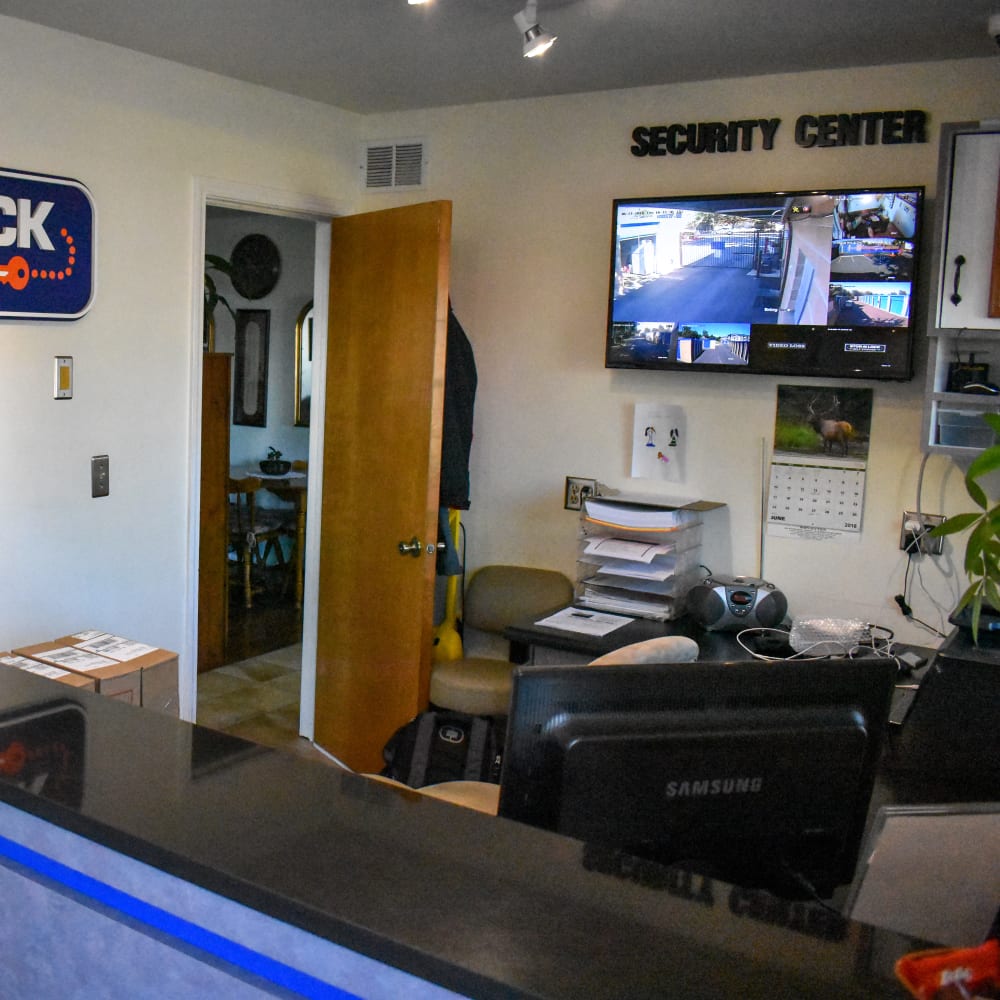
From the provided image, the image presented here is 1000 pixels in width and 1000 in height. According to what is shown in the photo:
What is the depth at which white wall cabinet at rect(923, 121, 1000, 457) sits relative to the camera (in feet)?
9.27

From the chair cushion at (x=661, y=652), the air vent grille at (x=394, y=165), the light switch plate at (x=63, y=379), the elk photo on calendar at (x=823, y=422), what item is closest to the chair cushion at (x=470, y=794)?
the chair cushion at (x=661, y=652)

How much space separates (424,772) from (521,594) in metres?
0.80

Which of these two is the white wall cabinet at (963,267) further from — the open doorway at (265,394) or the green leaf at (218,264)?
the green leaf at (218,264)

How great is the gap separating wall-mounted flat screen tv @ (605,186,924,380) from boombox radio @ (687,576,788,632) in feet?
2.22

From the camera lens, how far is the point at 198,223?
3.68 metres

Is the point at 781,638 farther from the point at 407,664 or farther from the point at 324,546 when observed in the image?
the point at 324,546

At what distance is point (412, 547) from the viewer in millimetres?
3746

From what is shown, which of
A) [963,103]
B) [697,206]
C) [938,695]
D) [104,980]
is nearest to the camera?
[104,980]

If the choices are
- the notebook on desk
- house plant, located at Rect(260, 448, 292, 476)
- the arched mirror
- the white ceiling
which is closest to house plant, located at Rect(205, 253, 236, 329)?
the arched mirror

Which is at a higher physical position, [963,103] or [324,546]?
[963,103]

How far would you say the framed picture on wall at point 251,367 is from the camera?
20.9ft

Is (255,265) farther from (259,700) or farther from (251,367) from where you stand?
(259,700)

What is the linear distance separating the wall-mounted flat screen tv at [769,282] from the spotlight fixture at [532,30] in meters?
0.91

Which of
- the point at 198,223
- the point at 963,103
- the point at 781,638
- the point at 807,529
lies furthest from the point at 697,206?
the point at 198,223
